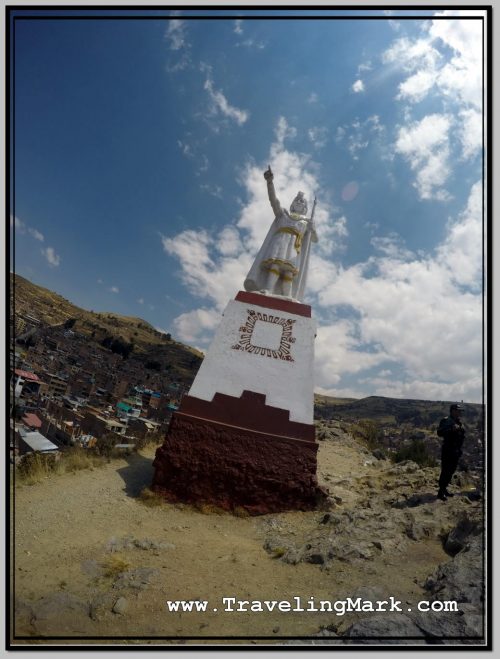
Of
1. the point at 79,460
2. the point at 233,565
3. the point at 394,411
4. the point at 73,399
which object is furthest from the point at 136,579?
the point at 394,411

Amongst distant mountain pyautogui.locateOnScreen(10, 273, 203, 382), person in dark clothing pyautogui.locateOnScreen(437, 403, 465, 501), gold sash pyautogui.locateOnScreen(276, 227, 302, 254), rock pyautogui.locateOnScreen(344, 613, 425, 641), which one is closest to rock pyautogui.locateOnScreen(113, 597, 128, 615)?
rock pyautogui.locateOnScreen(344, 613, 425, 641)

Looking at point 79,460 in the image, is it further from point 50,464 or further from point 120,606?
point 120,606

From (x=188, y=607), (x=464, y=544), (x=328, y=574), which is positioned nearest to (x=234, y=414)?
(x=328, y=574)

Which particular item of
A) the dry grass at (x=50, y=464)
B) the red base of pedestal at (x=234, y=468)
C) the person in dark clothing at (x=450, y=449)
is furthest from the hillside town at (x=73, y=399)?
the person in dark clothing at (x=450, y=449)

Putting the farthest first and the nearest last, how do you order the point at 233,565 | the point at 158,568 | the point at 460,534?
the point at 460,534
the point at 233,565
the point at 158,568

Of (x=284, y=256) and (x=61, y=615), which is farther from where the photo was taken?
(x=284, y=256)

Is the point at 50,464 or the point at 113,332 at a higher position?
the point at 113,332

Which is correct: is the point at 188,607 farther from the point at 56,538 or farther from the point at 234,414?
the point at 234,414
